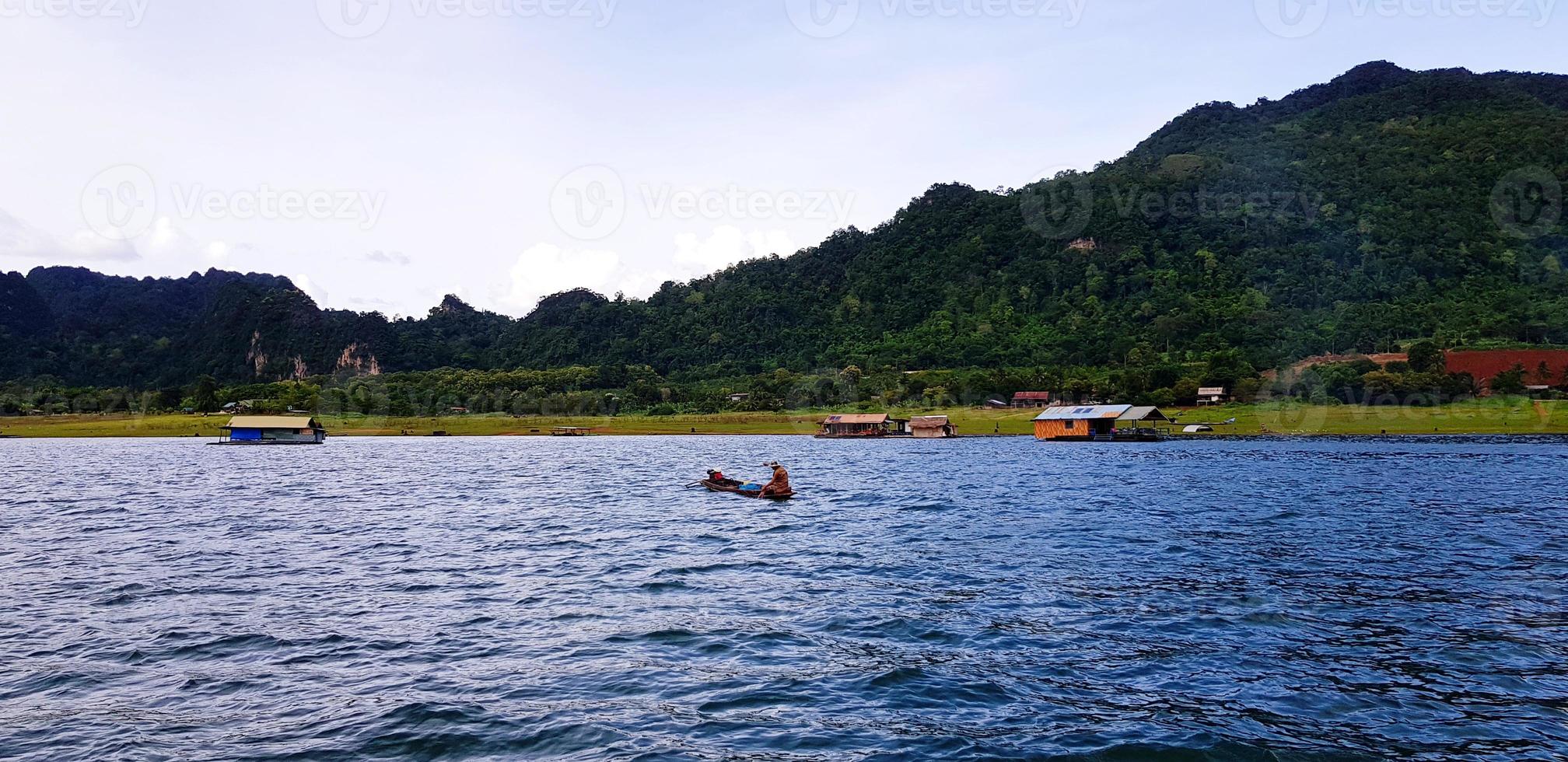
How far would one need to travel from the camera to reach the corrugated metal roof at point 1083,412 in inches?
4700

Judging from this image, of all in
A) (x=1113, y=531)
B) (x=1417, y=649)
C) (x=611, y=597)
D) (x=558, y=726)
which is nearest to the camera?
(x=558, y=726)

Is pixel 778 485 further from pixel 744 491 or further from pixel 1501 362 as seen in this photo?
pixel 1501 362

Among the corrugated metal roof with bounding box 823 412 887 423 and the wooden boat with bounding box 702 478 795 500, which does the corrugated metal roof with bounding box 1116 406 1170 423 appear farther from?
the wooden boat with bounding box 702 478 795 500

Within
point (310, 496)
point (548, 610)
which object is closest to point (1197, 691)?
point (548, 610)

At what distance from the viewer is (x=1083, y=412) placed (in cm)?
12138

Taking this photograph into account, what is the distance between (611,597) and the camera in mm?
24109

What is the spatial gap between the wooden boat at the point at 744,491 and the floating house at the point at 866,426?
87.4 m

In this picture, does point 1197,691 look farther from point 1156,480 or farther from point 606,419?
point 606,419

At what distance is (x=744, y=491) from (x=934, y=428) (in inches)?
3461

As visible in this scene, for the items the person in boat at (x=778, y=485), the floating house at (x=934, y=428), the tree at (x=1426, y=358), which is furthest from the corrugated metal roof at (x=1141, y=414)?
the person in boat at (x=778, y=485)

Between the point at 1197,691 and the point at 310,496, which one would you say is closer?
the point at 1197,691

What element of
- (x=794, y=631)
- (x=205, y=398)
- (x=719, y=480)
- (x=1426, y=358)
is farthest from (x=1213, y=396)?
(x=205, y=398)

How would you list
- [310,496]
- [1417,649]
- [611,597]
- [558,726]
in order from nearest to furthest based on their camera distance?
[558,726]
[1417,649]
[611,597]
[310,496]

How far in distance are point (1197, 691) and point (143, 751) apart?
1644 cm
